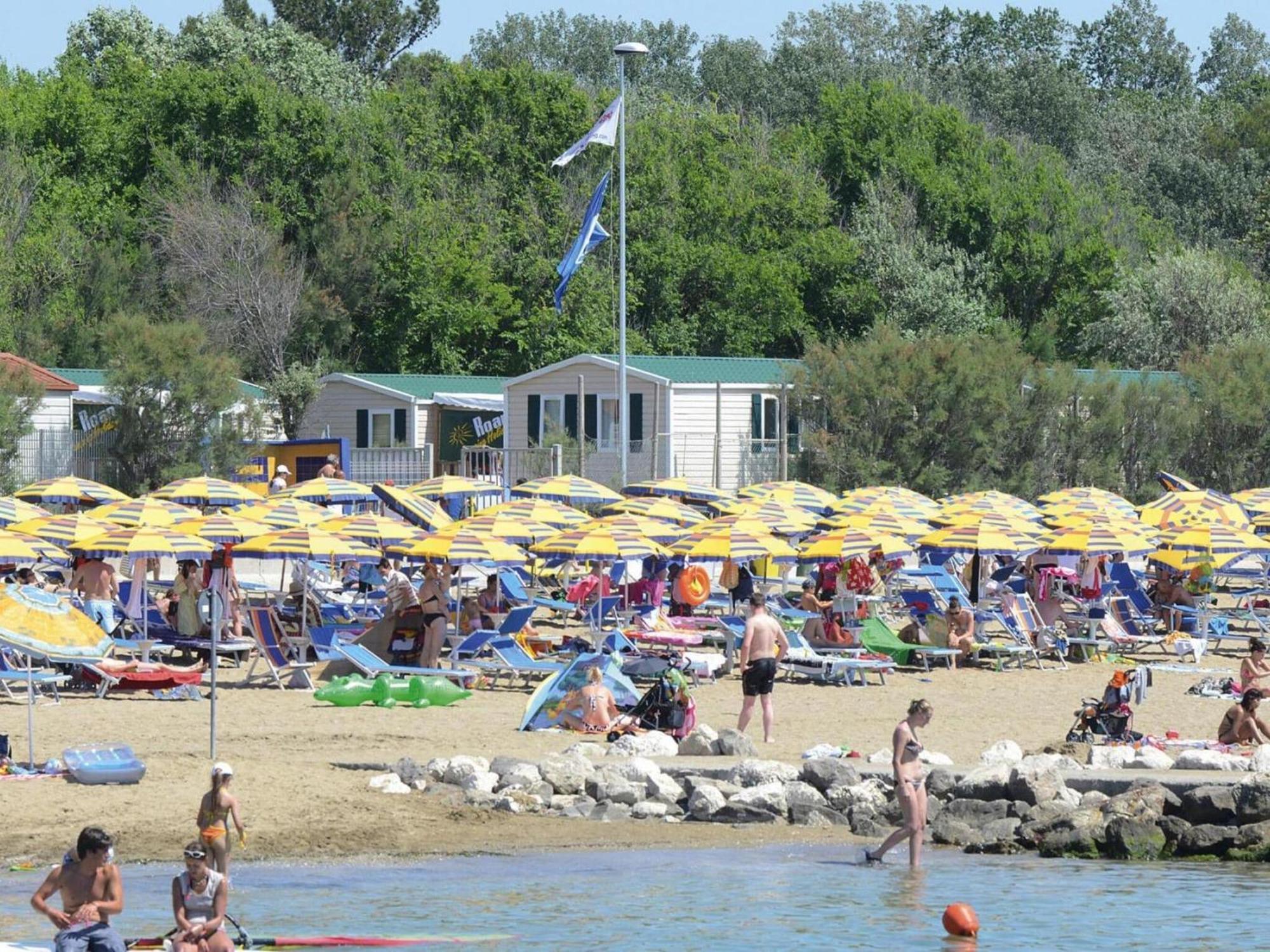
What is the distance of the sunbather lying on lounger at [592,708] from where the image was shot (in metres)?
18.8

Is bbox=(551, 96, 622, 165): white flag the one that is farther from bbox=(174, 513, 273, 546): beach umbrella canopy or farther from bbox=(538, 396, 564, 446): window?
bbox=(174, 513, 273, 546): beach umbrella canopy

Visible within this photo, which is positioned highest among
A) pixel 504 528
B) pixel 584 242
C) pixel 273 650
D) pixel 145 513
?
pixel 584 242

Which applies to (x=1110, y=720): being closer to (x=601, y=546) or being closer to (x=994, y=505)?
(x=601, y=546)

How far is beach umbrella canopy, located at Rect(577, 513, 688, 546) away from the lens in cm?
2436

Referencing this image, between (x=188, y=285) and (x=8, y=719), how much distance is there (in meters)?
38.8

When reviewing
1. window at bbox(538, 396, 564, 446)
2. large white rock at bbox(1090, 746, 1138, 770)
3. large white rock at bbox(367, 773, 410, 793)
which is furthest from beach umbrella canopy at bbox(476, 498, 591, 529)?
window at bbox(538, 396, 564, 446)

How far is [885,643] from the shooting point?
23828mm

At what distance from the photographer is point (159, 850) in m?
14.7

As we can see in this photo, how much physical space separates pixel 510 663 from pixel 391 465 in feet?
82.0

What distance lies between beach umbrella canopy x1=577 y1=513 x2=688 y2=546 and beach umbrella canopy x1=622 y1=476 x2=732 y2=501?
266 inches

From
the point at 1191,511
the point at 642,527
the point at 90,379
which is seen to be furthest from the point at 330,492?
the point at 90,379

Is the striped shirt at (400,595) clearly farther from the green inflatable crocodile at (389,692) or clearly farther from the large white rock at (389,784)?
the large white rock at (389,784)

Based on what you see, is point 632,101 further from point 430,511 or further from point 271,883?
point 271,883

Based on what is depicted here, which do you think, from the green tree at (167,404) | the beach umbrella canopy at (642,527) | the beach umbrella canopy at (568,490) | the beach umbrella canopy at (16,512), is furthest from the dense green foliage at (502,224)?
the beach umbrella canopy at (16,512)
